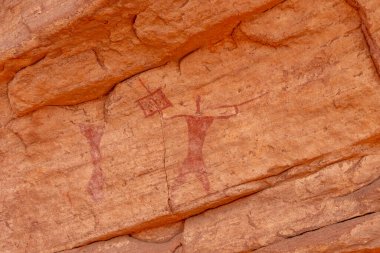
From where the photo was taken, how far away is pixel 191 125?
356 centimetres

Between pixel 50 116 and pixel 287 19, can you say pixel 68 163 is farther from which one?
pixel 287 19

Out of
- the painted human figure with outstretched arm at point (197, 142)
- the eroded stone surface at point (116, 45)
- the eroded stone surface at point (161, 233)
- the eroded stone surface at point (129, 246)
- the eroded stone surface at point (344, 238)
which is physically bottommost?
the eroded stone surface at point (129, 246)

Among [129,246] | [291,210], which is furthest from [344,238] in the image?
[129,246]

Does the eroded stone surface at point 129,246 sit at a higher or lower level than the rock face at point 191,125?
lower

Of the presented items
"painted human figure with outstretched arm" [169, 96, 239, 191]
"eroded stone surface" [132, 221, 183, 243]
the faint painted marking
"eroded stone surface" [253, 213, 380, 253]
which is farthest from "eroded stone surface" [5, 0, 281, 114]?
"eroded stone surface" [253, 213, 380, 253]

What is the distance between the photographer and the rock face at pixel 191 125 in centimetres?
324

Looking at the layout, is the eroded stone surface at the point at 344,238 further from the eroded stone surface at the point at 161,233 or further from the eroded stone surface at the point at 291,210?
the eroded stone surface at the point at 161,233

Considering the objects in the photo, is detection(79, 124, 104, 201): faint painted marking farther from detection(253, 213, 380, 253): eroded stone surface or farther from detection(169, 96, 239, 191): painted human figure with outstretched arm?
detection(253, 213, 380, 253): eroded stone surface

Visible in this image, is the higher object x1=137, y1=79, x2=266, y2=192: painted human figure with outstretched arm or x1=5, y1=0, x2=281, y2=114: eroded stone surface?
x1=5, y1=0, x2=281, y2=114: eroded stone surface

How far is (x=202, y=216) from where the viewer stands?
363 cm

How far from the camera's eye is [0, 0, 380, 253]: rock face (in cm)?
324

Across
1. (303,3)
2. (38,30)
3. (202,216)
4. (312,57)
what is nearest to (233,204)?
(202,216)

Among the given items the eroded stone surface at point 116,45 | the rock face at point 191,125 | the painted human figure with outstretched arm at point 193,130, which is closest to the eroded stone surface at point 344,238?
the rock face at point 191,125

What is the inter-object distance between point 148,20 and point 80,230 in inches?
50.2
